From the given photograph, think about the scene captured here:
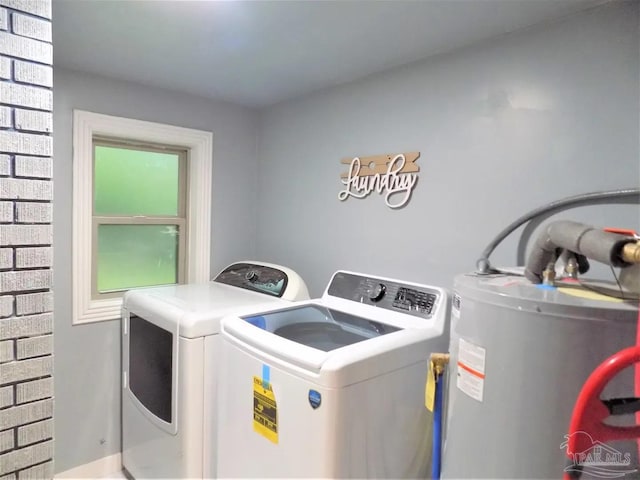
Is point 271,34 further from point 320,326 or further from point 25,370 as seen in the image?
point 25,370

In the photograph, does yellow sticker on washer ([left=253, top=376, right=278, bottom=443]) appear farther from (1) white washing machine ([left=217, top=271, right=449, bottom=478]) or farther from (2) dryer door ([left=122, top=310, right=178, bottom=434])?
(2) dryer door ([left=122, top=310, right=178, bottom=434])

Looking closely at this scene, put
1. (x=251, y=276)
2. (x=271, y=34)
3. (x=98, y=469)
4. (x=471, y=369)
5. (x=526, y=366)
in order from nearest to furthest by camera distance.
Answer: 1. (x=526, y=366)
2. (x=471, y=369)
3. (x=271, y=34)
4. (x=98, y=469)
5. (x=251, y=276)

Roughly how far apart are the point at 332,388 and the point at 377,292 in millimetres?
723

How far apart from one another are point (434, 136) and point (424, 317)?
2.65 feet

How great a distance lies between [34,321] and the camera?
1146mm

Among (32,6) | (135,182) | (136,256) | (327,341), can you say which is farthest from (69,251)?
(327,341)

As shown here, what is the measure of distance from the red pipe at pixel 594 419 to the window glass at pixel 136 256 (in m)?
2.37

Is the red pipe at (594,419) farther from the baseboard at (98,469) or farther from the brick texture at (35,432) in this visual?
the baseboard at (98,469)

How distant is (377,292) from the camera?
1.87 metres

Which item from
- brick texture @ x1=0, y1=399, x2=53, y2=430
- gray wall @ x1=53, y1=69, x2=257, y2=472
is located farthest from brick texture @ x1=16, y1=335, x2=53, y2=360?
gray wall @ x1=53, y1=69, x2=257, y2=472

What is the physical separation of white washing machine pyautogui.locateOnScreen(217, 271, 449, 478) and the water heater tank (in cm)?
32

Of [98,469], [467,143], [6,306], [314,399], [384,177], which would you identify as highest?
[467,143]

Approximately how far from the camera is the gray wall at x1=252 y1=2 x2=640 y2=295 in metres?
1.35

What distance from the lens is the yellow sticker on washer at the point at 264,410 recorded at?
4.53 feet
